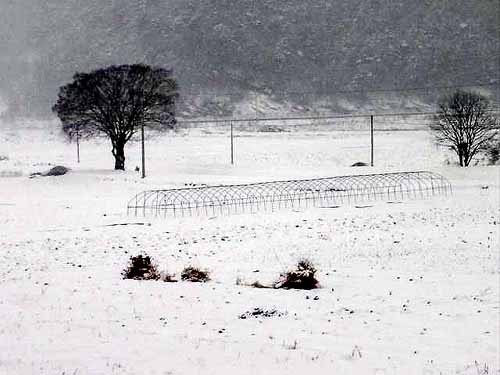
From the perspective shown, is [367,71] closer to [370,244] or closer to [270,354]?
[370,244]

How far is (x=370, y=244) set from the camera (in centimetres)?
2106

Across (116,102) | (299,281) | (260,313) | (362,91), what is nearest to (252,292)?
(299,281)

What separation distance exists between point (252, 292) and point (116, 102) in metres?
35.3

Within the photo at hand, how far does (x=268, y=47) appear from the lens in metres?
148

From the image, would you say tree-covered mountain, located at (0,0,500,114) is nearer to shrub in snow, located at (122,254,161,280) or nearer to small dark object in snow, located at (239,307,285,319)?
shrub in snow, located at (122,254,161,280)

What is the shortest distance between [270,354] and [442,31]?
14685 centimetres

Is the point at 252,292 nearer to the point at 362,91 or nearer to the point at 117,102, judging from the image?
the point at 117,102

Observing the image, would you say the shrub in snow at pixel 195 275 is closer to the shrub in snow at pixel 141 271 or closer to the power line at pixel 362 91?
the shrub in snow at pixel 141 271

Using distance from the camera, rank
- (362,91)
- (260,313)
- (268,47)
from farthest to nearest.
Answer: (268,47)
(362,91)
(260,313)

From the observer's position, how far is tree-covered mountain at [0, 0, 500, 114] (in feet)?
446

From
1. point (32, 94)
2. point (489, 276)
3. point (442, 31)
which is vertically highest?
point (442, 31)

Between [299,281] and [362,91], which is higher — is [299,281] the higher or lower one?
the lower one

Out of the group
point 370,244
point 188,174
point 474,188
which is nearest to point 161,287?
point 370,244

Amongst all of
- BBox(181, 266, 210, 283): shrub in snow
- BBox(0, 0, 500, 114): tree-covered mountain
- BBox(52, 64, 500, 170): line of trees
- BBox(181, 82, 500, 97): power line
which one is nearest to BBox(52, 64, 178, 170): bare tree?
BBox(52, 64, 500, 170): line of trees
